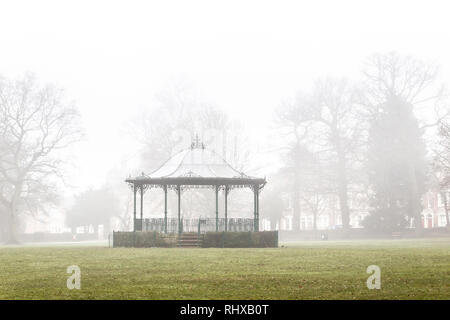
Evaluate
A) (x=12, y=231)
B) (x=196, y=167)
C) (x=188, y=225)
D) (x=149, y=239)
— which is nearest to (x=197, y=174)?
(x=196, y=167)

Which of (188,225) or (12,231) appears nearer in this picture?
(188,225)

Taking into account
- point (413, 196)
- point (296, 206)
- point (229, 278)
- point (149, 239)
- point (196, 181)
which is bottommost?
point (229, 278)

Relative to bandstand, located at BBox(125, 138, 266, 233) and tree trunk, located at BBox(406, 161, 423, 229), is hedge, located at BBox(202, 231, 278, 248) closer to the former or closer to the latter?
bandstand, located at BBox(125, 138, 266, 233)

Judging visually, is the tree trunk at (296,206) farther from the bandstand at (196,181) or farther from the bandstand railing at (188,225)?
the bandstand railing at (188,225)

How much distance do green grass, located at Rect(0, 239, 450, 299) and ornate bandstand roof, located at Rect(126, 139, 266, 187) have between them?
14.5 meters

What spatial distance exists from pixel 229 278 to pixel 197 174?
73.0 ft

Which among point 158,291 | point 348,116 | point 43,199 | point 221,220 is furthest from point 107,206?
point 158,291

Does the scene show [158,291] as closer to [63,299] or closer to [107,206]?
[63,299]

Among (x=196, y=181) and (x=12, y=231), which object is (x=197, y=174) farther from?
(x=12, y=231)

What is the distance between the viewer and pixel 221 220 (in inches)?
1694

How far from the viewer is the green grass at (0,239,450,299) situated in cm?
1534

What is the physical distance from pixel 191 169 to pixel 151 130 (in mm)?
31415

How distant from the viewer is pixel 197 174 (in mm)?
40375
